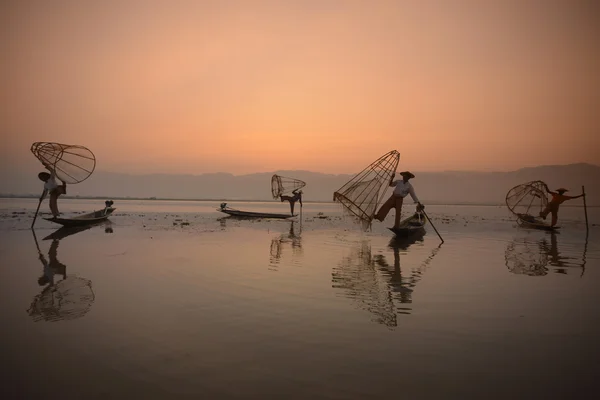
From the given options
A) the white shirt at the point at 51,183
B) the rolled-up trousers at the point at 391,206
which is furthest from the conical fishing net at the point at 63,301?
the white shirt at the point at 51,183

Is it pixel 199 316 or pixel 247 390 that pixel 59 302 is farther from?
pixel 247 390


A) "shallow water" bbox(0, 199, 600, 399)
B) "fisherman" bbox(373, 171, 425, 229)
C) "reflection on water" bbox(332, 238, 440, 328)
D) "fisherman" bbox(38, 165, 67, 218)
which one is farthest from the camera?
"fisherman" bbox(38, 165, 67, 218)

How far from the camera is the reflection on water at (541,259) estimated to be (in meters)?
11.6

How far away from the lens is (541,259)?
13812mm

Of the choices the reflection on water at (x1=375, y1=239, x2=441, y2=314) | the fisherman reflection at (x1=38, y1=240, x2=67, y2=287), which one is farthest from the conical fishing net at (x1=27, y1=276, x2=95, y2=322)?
the reflection on water at (x1=375, y1=239, x2=441, y2=314)

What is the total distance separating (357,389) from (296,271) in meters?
6.74

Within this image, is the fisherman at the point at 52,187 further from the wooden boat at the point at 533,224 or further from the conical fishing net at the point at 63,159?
the wooden boat at the point at 533,224

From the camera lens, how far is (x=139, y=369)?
4270 mm

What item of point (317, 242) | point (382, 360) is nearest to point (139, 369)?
point (382, 360)

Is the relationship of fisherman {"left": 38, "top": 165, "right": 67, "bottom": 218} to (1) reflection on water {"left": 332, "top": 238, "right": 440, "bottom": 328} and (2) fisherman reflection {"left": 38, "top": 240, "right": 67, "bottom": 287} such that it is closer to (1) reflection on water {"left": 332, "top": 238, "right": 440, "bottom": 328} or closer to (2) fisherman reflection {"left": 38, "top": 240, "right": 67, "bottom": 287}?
(2) fisherman reflection {"left": 38, "top": 240, "right": 67, "bottom": 287}

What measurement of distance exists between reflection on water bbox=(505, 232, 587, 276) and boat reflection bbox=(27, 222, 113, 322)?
11878mm

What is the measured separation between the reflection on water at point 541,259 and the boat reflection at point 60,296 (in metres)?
11.9

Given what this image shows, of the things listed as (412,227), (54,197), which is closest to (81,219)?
(54,197)

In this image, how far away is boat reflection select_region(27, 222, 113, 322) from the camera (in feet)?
20.6
